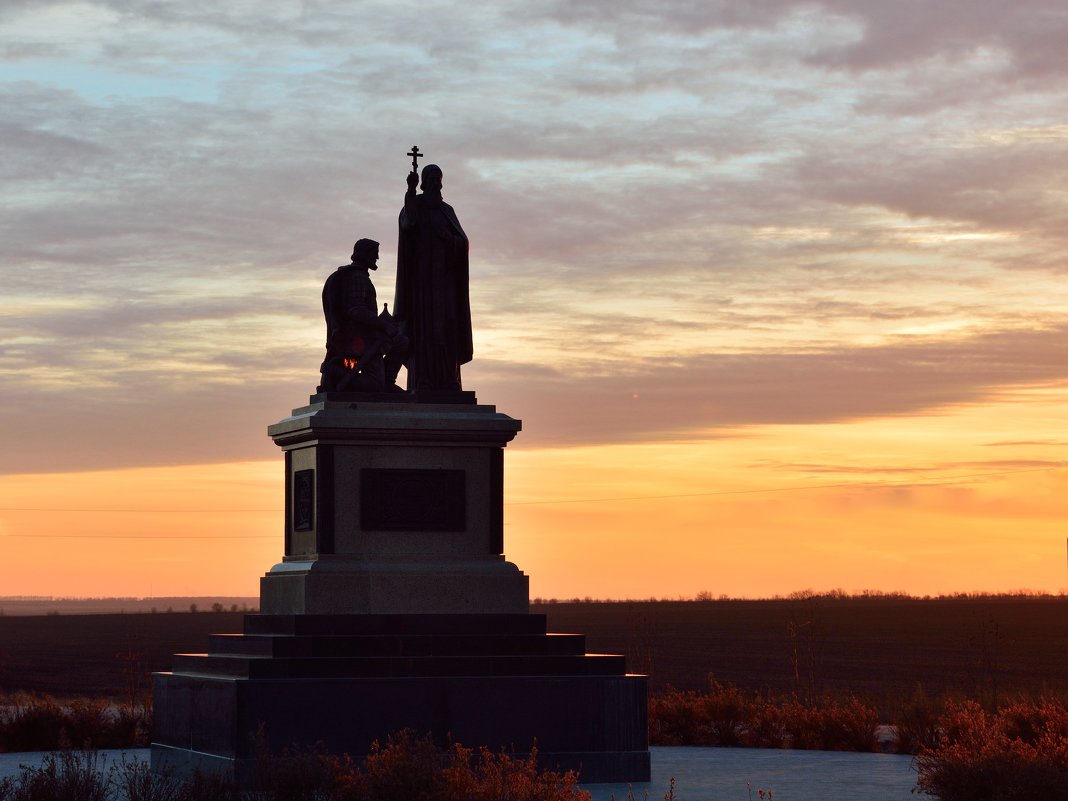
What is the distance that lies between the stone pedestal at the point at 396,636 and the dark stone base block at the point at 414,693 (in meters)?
0.02

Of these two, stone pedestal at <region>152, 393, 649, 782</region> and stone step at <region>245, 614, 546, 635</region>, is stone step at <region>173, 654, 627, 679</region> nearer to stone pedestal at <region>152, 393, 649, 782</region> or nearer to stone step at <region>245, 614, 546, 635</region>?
stone pedestal at <region>152, 393, 649, 782</region>

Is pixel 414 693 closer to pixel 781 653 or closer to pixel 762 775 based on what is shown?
pixel 762 775

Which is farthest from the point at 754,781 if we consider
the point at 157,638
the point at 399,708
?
the point at 157,638

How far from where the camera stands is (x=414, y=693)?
18219 mm

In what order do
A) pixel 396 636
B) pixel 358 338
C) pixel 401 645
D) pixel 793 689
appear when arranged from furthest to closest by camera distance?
pixel 793 689 → pixel 358 338 → pixel 396 636 → pixel 401 645

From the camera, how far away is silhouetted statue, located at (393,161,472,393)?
2095 cm

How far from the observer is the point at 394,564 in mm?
19562

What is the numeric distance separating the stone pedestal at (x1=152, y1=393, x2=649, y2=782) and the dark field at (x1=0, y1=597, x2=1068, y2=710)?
12.2m

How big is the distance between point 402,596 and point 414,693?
1.51 m

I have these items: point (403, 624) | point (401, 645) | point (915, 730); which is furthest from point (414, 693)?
point (915, 730)

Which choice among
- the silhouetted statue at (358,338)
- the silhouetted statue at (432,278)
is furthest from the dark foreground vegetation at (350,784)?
the silhouetted statue at (432,278)

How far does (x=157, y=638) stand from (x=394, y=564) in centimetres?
8117

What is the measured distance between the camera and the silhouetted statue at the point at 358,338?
2055 cm

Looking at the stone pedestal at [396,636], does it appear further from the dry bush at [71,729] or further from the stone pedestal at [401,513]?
the dry bush at [71,729]
